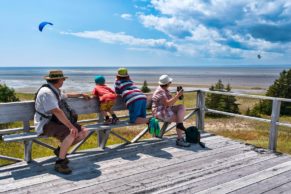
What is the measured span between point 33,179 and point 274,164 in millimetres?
4019

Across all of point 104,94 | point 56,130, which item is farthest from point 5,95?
point 56,130

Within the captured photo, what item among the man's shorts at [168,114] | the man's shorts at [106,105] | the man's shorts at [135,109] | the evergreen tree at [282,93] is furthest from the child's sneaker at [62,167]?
the evergreen tree at [282,93]

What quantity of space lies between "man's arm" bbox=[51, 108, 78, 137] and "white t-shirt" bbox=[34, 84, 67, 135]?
7 centimetres

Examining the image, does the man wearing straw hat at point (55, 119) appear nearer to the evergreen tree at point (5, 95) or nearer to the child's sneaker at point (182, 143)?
the child's sneaker at point (182, 143)

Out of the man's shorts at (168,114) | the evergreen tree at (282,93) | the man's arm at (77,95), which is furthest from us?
the evergreen tree at (282,93)

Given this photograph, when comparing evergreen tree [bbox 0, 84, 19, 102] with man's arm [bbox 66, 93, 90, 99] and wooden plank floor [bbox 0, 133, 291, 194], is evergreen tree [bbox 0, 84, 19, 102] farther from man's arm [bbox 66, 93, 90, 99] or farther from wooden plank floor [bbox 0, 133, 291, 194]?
wooden plank floor [bbox 0, 133, 291, 194]

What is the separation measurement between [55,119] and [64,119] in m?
0.39

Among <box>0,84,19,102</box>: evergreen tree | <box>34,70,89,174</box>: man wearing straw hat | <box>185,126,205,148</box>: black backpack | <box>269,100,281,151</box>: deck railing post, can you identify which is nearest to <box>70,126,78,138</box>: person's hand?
<box>34,70,89,174</box>: man wearing straw hat

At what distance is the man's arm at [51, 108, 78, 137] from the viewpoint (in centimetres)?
500

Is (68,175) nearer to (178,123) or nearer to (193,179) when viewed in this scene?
(193,179)

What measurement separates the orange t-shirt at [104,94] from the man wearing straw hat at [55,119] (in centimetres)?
112

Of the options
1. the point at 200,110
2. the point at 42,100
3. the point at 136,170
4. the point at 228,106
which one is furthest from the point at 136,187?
the point at 228,106

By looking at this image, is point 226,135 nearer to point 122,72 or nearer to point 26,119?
point 122,72

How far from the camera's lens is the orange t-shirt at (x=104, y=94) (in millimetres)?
6336
